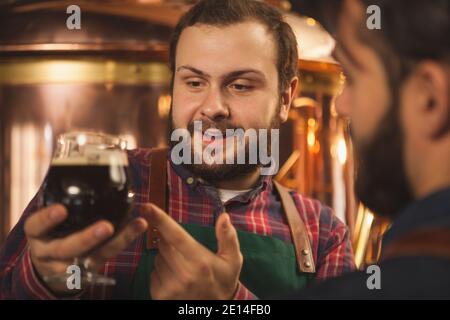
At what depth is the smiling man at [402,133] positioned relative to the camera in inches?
39.2

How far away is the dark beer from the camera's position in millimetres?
967

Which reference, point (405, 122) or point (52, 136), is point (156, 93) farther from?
point (405, 122)

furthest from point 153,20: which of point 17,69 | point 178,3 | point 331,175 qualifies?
point 331,175

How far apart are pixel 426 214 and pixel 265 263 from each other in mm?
343

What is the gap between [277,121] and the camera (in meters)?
1.38

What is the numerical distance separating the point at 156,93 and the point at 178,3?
10.9 inches

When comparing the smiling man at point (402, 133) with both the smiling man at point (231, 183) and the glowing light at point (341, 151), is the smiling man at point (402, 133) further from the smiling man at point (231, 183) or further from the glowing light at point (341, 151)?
the glowing light at point (341, 151)

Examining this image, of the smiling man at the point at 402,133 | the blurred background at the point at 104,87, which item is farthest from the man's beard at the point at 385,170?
the blurred background at the point at 104,87

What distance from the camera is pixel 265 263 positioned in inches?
50.1

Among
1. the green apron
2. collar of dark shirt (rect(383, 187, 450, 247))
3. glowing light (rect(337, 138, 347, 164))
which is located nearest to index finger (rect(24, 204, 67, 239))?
the green apron

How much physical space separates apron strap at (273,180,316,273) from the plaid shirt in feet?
0.04

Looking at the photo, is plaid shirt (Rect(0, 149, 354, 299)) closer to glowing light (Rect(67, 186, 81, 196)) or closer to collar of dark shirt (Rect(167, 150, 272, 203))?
collar of dark shirt (Rect(167, 150, 272, 203))

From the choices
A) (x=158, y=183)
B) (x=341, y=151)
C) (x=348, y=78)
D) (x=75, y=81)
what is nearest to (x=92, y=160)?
(x=158, y=183)

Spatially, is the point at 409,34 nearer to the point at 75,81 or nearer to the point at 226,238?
the point at 226,238
